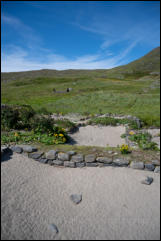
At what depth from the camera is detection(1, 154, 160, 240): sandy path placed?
4027mm

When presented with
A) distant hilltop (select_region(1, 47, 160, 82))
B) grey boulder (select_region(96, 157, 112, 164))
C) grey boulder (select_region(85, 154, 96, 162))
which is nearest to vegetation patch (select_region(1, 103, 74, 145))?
grey boulder (select_region(85, 154, 96, 162))

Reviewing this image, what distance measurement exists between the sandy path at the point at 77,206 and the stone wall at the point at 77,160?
23 centimetres

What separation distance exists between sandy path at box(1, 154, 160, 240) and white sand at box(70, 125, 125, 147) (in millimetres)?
4637

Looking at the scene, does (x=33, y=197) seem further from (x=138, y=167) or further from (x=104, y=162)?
(x=138, y=167)

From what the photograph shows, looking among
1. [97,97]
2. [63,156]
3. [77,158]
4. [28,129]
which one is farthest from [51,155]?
[97,97]

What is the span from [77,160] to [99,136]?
19.6ft

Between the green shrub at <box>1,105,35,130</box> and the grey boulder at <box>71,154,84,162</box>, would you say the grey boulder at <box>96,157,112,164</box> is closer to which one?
the grey boulder at <box>71,154,84,162</box>

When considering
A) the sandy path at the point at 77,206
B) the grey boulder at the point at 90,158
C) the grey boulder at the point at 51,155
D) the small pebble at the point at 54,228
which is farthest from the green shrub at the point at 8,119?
the small pebble at the point at 54,228

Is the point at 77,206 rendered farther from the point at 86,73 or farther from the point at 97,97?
the point at 86,73

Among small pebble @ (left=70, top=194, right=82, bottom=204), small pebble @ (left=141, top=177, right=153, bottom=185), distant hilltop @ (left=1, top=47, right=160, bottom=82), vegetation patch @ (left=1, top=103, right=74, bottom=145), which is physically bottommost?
small pebble @ (left=70, top=194, right=82, bottom=204)

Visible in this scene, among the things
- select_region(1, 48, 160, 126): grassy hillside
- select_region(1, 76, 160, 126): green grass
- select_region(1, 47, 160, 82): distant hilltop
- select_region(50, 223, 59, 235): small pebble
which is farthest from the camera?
select_region(1, 47, 160, 82): distant hilltop

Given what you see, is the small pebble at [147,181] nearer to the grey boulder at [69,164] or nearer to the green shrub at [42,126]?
the grey boulder at [69,164]

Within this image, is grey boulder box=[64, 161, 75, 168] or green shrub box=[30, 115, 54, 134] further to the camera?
green shrub box=[30, 115, 54, 134]

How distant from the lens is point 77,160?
6605 millimetres
